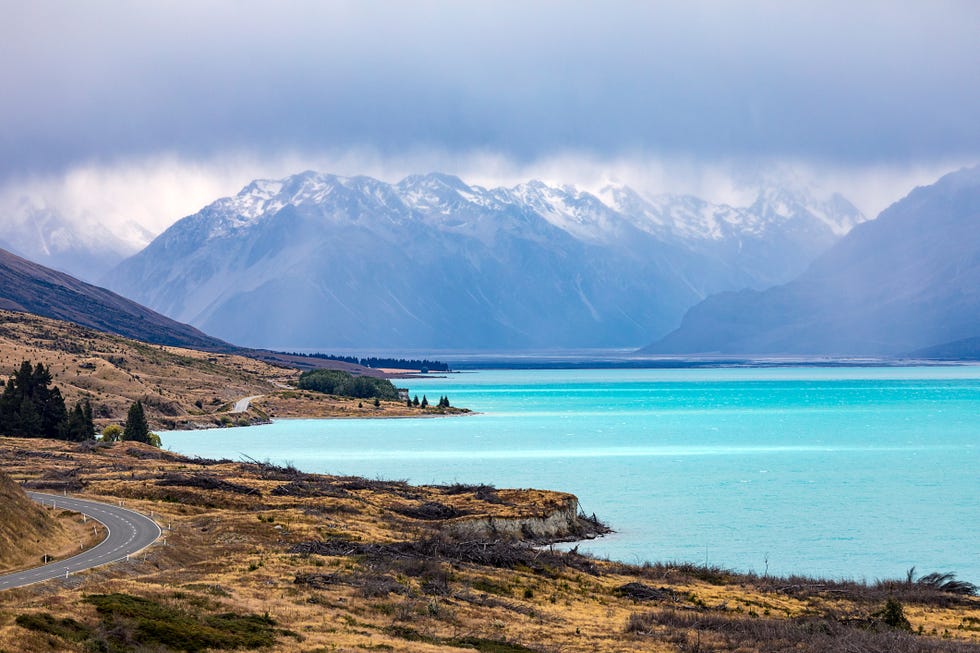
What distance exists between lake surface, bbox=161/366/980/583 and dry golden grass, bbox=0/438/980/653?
11.2m

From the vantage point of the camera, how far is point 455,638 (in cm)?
4147

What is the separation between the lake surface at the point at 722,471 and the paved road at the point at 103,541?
88.3 feet

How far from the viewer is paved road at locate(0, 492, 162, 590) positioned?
43.2 m

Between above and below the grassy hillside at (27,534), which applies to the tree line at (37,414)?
above

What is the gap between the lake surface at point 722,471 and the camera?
244 ft

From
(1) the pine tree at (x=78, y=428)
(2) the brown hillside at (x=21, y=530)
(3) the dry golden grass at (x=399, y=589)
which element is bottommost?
(3) the dry golden grass at (x=399, y=589)

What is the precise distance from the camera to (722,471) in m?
119

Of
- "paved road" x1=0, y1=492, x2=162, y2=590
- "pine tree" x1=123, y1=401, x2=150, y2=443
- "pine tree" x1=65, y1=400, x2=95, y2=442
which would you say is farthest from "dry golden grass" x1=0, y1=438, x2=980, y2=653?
"pine tree" x1=123, y1=401, x2=150, y2=443

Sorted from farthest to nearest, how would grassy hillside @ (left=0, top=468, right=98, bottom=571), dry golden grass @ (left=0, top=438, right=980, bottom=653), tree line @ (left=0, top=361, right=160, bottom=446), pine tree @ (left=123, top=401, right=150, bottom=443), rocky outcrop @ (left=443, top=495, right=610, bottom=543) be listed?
pine tree @ (left=123, top=401, right=150, bottom=443) → tree line @ (left=0, top=361, right=160, bottom=446) → rocky outcrop @ (left=443, top=495, right=610, bottom=543) → grassy hillside @ (left=0, top=468, right=98, bottom=571) → dry golden grass @ (left=0, top=438, right=980, bottom=653)

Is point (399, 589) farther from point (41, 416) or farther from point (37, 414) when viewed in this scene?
point (41, 416)

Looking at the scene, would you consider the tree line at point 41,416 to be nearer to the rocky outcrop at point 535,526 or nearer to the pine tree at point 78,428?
the pine tree at point 78,428

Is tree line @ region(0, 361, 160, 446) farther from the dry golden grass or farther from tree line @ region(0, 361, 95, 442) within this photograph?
the dry golden grass

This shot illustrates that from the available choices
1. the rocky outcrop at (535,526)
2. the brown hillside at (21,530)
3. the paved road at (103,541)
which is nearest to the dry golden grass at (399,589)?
the rocky outcrop at (535,526)

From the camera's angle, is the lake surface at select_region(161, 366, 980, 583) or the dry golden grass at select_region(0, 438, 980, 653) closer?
the dry golden grass at select_region(0, 438, 980, 653)
